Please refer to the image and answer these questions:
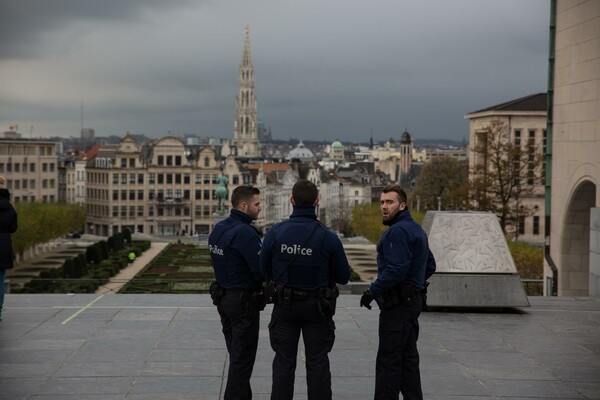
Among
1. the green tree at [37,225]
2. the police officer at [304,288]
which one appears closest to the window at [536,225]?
the green tree at [37,225]

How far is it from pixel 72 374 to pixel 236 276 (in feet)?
9.54

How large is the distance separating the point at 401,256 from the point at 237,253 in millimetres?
1595

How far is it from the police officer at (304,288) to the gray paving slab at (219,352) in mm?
1403

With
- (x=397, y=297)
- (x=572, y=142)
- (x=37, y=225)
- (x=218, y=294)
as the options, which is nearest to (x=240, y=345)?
(x=218, y=294)

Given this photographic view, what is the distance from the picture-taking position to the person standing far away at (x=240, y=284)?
9695 millimetres

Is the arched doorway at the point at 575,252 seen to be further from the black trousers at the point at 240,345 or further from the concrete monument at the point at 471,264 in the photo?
the black trousers at the point at 240,345

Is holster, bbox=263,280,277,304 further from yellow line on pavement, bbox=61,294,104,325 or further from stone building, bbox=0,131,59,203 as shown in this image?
stone building, bbox=0,131,59,203

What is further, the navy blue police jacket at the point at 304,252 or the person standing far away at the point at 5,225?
the person standing far away at the point at 5,225

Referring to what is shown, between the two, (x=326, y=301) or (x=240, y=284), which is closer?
(x=326, y=301)

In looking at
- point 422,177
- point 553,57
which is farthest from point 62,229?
Result: point 553,57

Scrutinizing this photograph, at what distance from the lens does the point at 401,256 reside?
9406mm

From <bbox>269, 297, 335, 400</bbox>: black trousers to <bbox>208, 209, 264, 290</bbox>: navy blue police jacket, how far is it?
685 mm

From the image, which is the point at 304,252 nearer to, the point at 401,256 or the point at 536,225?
the point at 401,256

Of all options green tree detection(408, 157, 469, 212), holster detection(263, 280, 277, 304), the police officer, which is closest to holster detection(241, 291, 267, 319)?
holster detection(263, 280, 277, 304)
